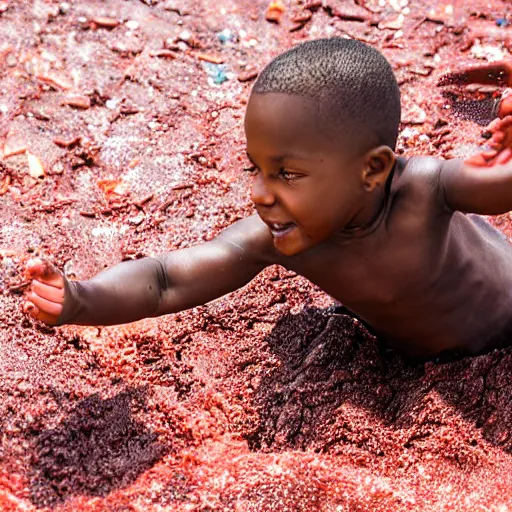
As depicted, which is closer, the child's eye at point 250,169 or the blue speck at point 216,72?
the child's eye at point 250,169

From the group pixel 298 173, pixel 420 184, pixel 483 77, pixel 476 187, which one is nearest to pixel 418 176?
pixel 420 184

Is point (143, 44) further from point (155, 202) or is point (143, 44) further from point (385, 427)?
point (385, 427)

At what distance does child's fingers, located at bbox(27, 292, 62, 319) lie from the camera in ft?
5.81

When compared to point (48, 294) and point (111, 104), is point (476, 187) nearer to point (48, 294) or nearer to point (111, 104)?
point (48, 294)

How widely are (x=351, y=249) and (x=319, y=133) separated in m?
0.36

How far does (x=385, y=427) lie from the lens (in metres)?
2.02

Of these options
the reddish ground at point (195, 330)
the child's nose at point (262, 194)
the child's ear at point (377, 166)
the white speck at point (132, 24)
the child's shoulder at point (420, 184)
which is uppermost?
the child's ear at point (377, 166)

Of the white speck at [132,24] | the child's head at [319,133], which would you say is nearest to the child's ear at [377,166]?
the child's head at [319,133]

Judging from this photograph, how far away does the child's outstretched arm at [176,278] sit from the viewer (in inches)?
75.5

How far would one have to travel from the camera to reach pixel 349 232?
1.83 metres

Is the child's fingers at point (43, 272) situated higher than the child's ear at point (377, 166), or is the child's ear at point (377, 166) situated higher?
the child's ear at point (377, 166)

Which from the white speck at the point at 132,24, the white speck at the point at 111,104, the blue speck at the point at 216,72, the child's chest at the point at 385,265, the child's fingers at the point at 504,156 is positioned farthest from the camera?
the white speck at the point at 132,24

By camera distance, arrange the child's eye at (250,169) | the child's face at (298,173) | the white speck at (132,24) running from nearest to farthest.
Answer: the child's face at (298,173)
the child's eye at (250,169)
the white speck at (132,24)

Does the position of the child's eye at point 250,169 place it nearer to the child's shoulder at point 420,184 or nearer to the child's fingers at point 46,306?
the child's shoulder at point 420,184
